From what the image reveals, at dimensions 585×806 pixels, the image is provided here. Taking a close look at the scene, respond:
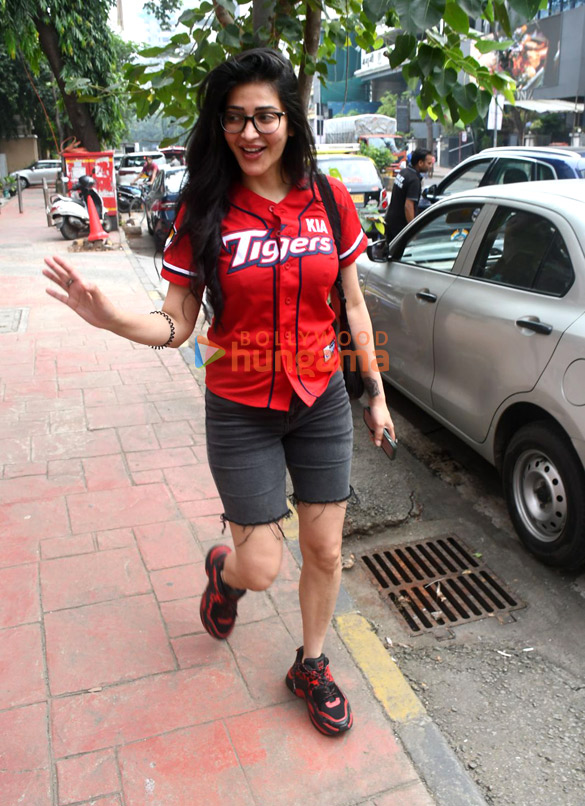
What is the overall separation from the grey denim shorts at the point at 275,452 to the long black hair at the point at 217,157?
12.9 inches

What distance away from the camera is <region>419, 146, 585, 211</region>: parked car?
22.4ft

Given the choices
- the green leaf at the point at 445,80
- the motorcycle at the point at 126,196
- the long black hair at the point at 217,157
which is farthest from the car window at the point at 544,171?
the motorcycle at the point at 126,196

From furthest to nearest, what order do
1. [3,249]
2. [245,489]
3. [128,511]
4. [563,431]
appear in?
[3,249] < [128,511] < [563,431] < [245,489]

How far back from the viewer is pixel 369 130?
3609 cm

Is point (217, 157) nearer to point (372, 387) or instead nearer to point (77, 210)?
point (372, 387)

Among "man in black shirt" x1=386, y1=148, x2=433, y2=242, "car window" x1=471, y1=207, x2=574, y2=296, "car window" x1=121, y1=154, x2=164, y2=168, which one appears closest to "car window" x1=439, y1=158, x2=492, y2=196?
"man in black shirt" x1=386, y1=148, x2=433, y2=242

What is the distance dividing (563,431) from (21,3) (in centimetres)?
1453

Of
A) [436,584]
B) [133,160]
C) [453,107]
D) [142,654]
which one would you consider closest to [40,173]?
[133,160]

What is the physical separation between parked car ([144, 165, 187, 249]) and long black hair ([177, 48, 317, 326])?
9899 mm

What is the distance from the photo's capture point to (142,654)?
→ 2766mm

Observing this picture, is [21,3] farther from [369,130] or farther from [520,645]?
[369,130]

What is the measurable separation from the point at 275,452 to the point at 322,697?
85 cm

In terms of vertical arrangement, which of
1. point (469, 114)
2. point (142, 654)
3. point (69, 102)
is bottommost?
point (142, 654)

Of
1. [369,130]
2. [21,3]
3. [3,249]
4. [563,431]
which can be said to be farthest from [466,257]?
[369,130]
